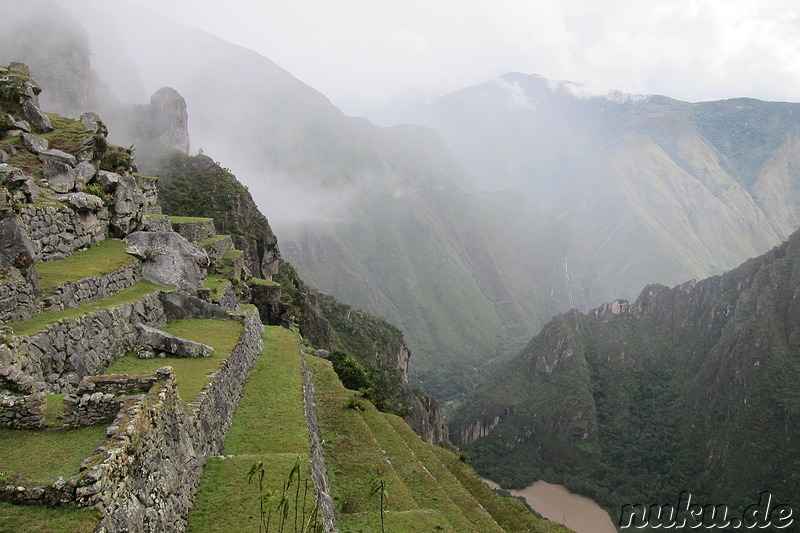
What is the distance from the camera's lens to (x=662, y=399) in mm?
148500

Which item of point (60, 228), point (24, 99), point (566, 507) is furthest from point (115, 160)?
point (566, 507)

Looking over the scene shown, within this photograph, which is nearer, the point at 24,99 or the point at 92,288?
the point at 92,288

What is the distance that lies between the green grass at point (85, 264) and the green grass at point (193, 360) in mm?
2986

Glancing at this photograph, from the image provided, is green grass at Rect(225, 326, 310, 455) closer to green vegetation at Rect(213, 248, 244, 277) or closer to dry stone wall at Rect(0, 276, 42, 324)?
dry stone wall at Rect(0, 276, 42, 324)

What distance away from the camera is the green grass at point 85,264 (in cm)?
1516

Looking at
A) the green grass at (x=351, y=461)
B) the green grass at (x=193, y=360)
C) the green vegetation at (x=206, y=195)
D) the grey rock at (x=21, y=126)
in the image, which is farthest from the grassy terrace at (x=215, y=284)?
the green vegetation at (x=206, y=195)

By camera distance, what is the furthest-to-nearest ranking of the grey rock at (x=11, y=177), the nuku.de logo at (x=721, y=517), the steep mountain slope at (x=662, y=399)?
1. the steep mountain slope at (x=662, y=399)
2. the nuku.de logo at (x=721, y=517)
3. the grey rock at (x=11, y=177)

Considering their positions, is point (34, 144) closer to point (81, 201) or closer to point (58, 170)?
point (58, 170)

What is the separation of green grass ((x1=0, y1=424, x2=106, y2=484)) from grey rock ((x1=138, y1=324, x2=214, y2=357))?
6.01 meters

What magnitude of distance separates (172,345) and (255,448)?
4601mm

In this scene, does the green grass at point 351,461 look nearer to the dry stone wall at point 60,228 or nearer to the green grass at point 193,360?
the green grass at point 193,360

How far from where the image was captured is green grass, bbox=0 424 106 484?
781 cm

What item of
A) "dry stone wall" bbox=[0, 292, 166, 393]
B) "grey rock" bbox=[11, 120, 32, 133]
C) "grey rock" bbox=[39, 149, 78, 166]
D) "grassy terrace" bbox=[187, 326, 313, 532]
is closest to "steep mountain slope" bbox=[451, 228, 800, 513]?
"grassy terrace" bbox=[187, 326, 313, 532]

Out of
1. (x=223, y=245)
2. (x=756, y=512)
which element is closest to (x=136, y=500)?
(x=223, y=245)
